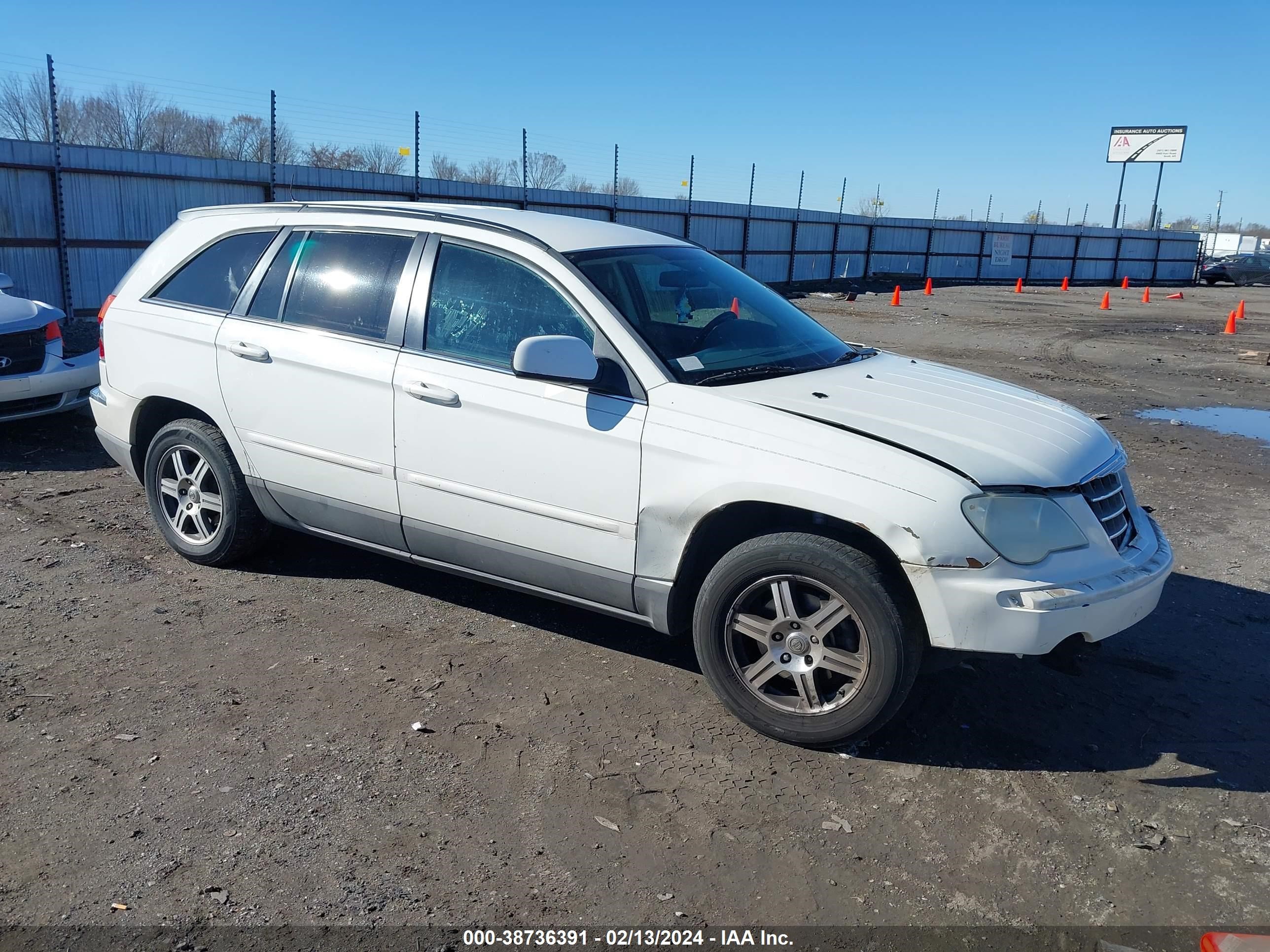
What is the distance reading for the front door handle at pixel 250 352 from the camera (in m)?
4.78

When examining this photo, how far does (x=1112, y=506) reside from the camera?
3883 mm

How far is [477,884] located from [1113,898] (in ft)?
6.12

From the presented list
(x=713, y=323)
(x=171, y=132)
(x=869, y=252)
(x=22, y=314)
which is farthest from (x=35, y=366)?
(x=869, y=252)

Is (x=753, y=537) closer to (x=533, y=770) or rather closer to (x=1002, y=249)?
(x=533, y=770)

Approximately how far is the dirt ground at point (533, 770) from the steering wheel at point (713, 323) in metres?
1.43

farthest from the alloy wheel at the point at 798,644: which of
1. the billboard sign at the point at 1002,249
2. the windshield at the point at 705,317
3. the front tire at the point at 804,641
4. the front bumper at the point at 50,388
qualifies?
the billboard sign at the point at 1002,249

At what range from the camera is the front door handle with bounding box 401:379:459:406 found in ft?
13.9

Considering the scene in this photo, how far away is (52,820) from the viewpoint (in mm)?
3160

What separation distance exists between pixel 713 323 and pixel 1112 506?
1787mm

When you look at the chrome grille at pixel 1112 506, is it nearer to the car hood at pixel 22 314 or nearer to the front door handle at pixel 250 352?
the front door handle at pixel 250 352

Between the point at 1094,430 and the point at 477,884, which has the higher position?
the point at 1094,430

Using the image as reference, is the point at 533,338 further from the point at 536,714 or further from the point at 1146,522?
the point at 1146,522

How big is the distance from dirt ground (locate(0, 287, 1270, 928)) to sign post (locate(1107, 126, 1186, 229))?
68.5m

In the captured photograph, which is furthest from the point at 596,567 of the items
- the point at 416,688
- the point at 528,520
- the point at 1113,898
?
the point at 1113,898
